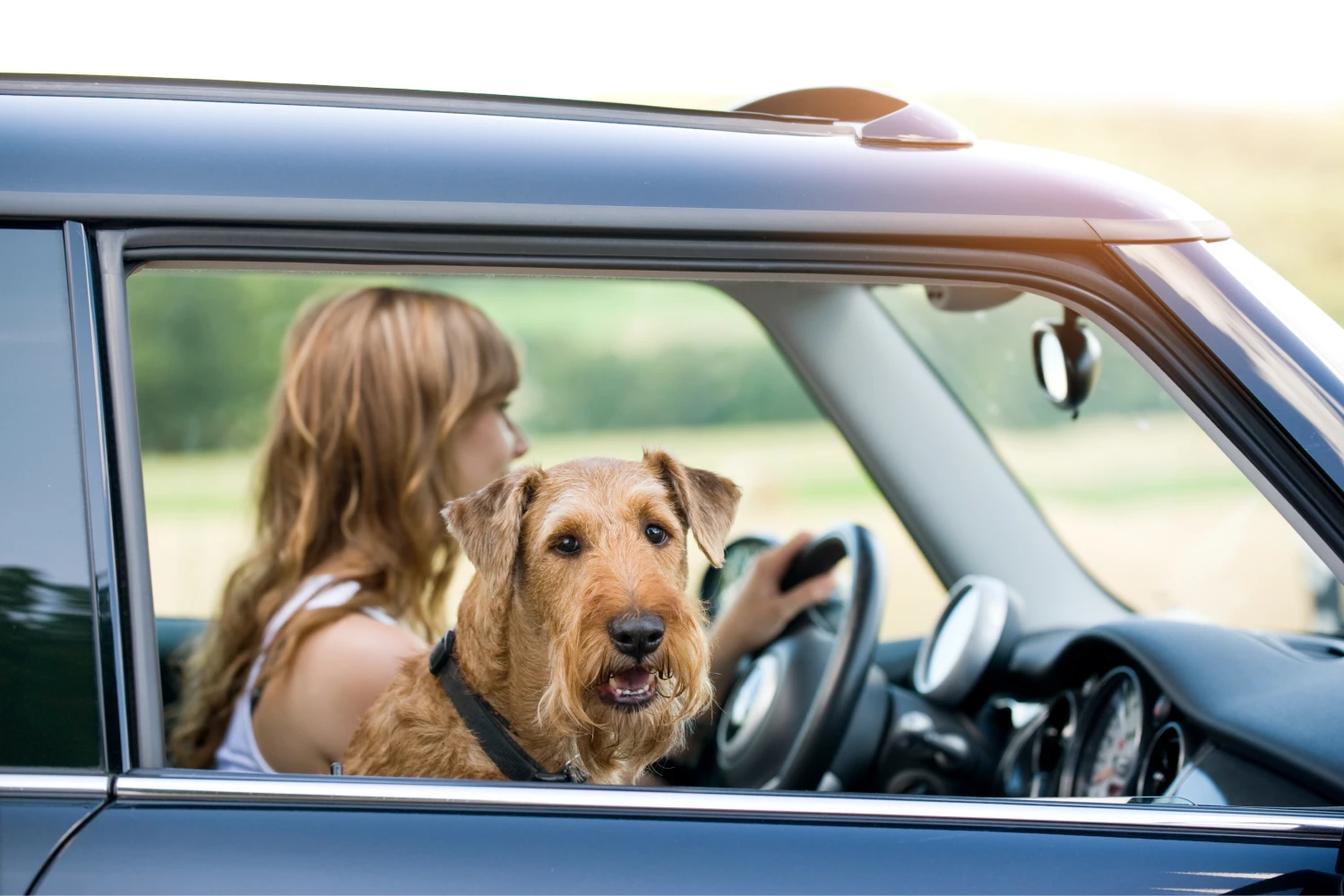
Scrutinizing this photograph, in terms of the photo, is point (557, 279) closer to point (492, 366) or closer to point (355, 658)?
point (492, 366)

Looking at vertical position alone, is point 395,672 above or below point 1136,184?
below

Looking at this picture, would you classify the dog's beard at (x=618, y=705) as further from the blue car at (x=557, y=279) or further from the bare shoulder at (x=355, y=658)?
the bare shoulder at (x=355, y=658)

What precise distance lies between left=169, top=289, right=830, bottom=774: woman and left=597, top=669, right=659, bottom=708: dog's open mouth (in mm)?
→ 692

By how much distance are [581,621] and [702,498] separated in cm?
27

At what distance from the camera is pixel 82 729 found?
1.27m

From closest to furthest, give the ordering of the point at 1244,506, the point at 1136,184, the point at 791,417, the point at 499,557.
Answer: the point at 1136,184 < the point at 499,557 < the point at 1244,506 < the point at 791,417

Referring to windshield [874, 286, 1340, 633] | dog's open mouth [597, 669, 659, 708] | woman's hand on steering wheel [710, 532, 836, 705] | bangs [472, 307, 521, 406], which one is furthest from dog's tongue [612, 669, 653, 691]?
woman's hand on steering wheel [710, 532, 836, 705]

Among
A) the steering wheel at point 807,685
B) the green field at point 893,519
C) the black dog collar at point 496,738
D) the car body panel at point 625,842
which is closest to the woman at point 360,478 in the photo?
the steering wheel at point 807,685

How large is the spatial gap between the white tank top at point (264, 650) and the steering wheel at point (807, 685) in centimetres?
83

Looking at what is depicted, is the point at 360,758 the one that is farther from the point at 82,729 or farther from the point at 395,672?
the point at 82,729

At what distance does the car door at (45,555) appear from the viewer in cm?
126

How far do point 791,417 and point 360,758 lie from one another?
645 inches

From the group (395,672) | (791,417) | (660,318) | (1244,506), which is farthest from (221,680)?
(660,318)

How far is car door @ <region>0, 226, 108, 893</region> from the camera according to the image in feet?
4.15
